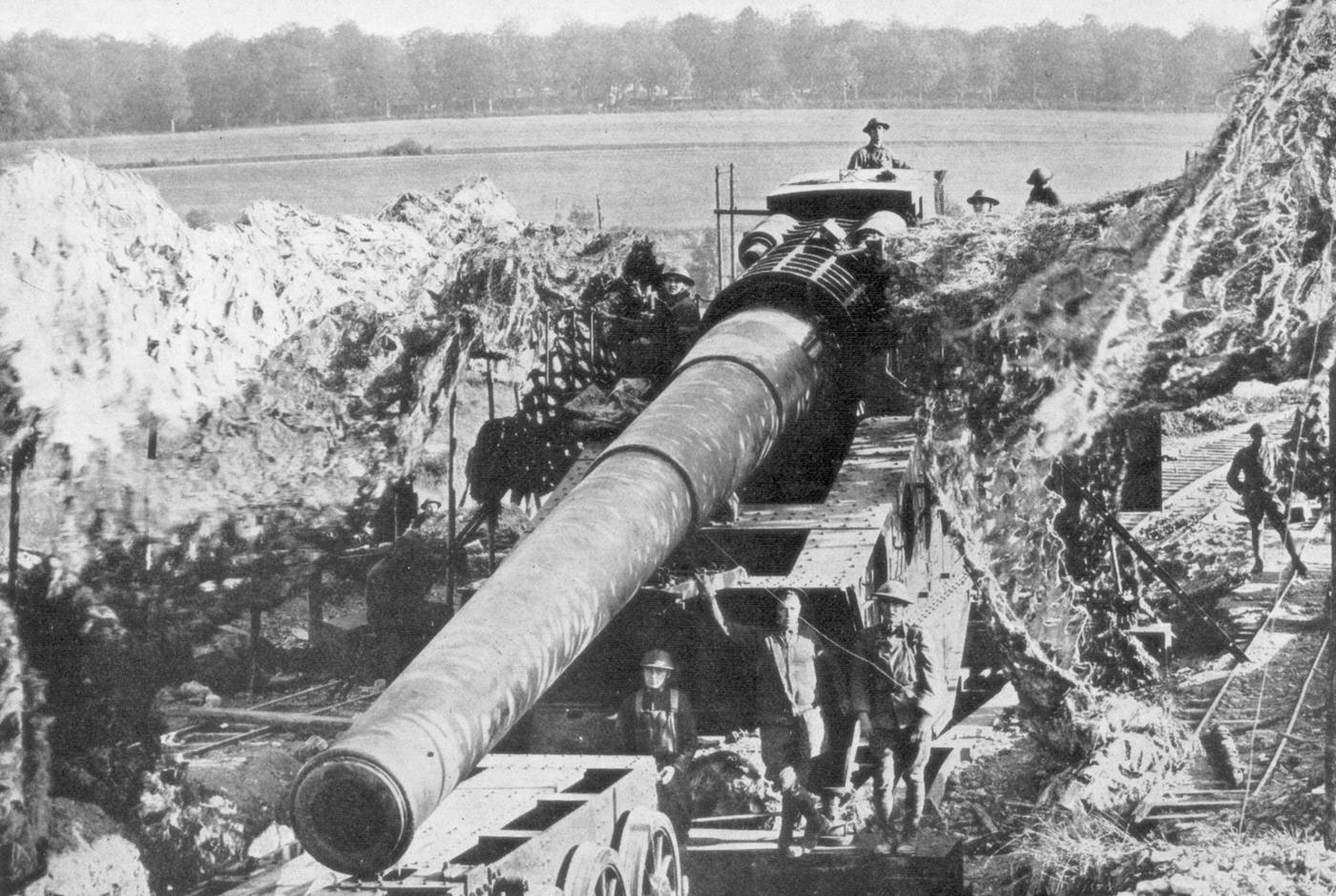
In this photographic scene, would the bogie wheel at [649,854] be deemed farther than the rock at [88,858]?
No

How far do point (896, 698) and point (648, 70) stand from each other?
10.7 m

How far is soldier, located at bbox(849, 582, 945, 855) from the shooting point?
943 centimetres

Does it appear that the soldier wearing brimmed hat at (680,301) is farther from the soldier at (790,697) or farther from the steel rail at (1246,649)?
the steel rail at (1246,649)

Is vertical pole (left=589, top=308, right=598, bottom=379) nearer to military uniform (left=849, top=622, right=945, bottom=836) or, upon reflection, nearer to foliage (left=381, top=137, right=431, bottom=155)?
military uniform (left=849, top=622, right=945, bottom=836)

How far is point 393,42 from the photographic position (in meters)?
18.7

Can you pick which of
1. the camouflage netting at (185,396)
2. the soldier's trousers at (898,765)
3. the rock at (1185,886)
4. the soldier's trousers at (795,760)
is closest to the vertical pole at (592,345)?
the camouflage netting at (185,396)

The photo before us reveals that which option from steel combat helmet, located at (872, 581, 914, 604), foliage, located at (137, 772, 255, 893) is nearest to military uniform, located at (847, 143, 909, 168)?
steel combat helmet, located at (872, 581, 914, 604)

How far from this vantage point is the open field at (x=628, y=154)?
1855 cm

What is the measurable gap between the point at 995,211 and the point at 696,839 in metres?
5.38

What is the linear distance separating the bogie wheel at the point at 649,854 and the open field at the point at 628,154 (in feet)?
35.9

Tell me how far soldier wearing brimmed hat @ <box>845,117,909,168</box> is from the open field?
4.10 metres

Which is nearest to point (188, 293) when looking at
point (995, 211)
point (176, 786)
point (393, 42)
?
point (176, 786)

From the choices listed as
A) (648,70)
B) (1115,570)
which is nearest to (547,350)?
(1115,570)

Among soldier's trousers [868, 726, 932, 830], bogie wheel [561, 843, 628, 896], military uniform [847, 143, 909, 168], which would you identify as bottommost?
soldier's trousers [868, 726, 932, 830]
